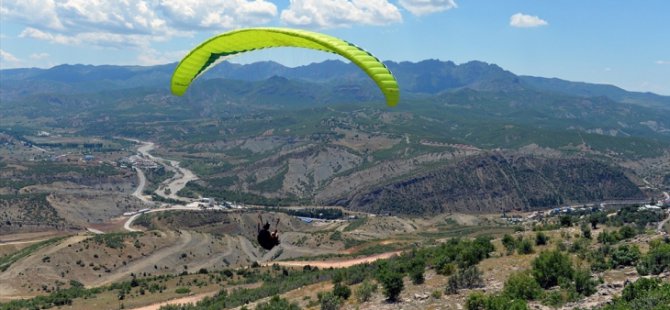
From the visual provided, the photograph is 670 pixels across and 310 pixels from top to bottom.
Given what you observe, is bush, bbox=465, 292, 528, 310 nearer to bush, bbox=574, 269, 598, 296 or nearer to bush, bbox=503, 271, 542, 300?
bush, bbox=503, 271, 542, 300

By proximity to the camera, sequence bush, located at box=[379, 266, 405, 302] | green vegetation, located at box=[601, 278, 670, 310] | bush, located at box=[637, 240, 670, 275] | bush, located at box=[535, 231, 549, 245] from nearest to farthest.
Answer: green vegetation, located at box=[601, 278, 670, 310] → bush, located at box=[637, 240, 670, 275] → bush, located at box=[379, 266, 405, 302] → bush, located at box=[535, 231, 549, 245]

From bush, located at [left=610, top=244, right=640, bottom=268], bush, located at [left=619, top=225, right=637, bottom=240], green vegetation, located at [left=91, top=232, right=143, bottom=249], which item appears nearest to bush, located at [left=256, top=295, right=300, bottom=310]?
→ bush, located at [left=610, top=244, right=640, bottom=268]

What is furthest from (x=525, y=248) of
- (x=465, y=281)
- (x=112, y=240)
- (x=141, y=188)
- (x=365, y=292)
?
(x=141, y=188)

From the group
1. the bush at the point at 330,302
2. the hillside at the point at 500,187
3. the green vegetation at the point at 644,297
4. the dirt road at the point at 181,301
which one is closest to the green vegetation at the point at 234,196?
the hillside at the point at 500,187

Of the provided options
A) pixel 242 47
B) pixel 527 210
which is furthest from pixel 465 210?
pixel 242 47

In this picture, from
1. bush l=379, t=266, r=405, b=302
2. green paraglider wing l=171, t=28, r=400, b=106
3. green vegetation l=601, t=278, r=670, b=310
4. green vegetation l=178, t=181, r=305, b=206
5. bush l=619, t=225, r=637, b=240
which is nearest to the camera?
green paraglider wing l=171, t=28, r=400, b=106

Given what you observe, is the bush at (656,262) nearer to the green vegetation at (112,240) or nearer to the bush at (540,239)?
the bush at (540,239)

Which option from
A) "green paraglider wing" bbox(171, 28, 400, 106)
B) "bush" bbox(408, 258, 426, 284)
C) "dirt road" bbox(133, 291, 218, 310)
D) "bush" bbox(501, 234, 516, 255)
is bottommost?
"dirt road" bbox(133, 291, 218, 310)
